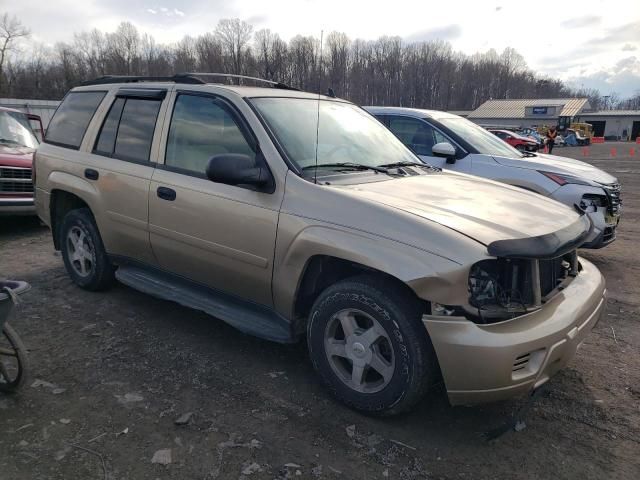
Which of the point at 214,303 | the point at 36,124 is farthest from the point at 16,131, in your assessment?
the point at 214,303

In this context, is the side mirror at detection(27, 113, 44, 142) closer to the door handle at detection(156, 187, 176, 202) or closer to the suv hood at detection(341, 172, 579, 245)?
the door handle at detection(156, 187, 176, 202)

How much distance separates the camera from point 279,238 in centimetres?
307

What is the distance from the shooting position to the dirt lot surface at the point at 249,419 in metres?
2.52

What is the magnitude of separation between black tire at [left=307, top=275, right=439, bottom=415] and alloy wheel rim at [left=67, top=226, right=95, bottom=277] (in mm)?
2800

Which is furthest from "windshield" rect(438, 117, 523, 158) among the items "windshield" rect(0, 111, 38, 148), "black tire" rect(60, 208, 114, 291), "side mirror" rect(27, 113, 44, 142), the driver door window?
"side mirror" rect(27, 113, 44, 142)

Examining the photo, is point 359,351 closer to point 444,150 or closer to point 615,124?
point 444,150

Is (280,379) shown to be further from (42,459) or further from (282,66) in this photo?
(282,66)

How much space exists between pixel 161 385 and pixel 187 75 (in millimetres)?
2427

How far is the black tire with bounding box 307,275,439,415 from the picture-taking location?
2.61 metres

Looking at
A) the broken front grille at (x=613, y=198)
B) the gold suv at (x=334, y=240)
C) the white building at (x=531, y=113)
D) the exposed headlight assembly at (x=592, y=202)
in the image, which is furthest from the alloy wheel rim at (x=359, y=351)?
the white building at (x=531, y=113)

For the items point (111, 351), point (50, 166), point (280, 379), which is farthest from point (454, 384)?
point (50, 166)

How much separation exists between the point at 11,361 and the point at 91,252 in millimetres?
1790

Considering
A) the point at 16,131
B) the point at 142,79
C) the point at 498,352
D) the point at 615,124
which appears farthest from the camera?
the point at 615,124

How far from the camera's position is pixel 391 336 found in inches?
105
